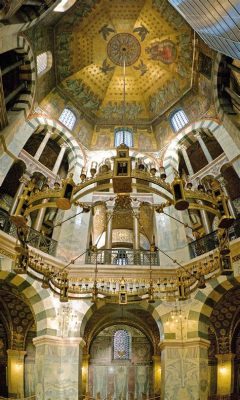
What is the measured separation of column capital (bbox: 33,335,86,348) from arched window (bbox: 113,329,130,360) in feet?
16.6

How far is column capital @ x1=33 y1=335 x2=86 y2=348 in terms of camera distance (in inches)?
436

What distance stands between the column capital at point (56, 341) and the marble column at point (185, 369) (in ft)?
9.17

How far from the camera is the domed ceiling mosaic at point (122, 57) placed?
16.4 m

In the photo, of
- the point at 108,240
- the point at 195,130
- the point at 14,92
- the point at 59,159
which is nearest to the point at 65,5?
the point at 14,92

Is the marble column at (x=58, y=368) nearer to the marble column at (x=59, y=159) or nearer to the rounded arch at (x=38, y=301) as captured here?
the rounded arch at (x=38, y=301)

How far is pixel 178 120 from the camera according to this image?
17484 mm

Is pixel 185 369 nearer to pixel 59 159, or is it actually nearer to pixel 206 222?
pixel 206 222

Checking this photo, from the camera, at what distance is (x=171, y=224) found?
14.0 m

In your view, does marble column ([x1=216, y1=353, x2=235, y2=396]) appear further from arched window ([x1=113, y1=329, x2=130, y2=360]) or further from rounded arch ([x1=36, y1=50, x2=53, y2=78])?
rounded arch ([x1=36, y1=50, x2=53, y2=78])

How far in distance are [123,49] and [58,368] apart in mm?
14401

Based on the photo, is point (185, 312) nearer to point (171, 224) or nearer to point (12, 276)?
point (171, 224)

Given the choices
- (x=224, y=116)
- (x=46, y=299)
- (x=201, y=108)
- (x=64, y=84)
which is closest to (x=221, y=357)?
(x=46, y=299)

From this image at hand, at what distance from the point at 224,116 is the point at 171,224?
15.8 ft

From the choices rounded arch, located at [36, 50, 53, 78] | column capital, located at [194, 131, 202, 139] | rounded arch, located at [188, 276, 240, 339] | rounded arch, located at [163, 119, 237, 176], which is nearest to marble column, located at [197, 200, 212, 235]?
rounded arch, located at [163, 119, 237, 176]
